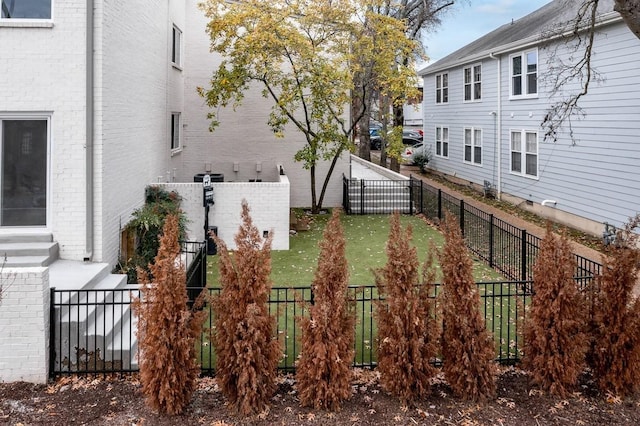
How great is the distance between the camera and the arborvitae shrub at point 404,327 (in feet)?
18.6

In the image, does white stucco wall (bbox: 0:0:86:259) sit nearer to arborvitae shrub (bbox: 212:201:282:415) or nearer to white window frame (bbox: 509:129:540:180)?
arborvitae shrub (bbox: 212:201:282:415)

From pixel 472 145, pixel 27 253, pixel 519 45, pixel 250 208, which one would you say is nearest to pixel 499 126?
pixel 472 145

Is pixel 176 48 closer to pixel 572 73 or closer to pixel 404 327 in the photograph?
pixel 572 73

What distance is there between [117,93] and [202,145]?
9498 millimetres

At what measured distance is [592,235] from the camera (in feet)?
50.8

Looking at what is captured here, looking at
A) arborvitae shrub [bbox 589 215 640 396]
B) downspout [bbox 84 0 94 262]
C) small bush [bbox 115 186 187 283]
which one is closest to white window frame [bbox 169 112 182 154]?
small bush [bbox 115 186 187 283]

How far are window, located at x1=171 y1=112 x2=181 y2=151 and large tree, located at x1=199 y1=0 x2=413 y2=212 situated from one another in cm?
139

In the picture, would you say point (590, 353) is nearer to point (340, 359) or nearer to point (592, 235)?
point (340, 359)

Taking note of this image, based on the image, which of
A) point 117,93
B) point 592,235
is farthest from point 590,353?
point 592,235

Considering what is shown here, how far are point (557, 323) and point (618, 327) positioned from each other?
76cm

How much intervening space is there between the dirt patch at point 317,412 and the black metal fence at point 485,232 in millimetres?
2151

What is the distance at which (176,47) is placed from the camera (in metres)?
17.5

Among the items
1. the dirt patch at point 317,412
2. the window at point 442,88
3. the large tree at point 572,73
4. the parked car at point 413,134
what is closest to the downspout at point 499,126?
the large tree at point 572,73

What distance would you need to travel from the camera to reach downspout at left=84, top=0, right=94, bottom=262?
9.11 meters
